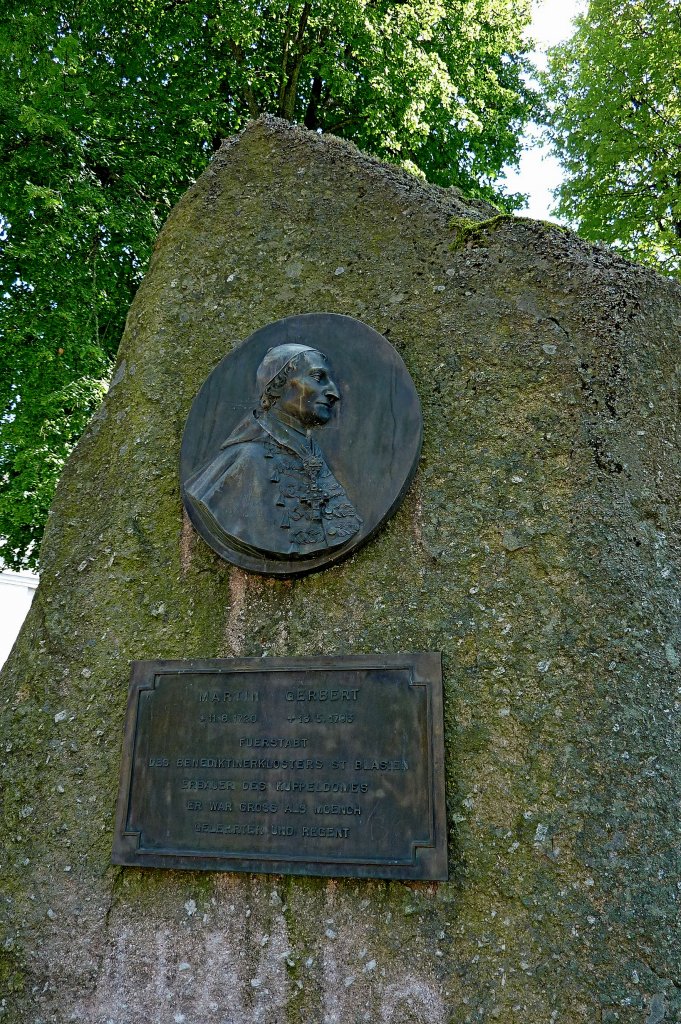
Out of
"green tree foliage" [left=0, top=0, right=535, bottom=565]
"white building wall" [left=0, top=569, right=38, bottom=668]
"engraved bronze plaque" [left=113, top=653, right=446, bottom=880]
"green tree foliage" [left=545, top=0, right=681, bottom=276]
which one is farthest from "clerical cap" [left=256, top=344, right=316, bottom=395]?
"white building wall" [left=0, top=569, right=38, bottom=668]

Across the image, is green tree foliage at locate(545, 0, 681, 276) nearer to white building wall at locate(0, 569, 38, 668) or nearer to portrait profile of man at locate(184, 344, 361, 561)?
portrait profile of man at locate(184, 344, 361, 561)

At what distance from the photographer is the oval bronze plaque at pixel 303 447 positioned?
3.00 metres

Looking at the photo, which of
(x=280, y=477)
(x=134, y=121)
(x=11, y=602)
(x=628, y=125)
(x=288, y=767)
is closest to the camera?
(x=288, y=767)

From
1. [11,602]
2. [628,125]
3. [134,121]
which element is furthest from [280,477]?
[11,602]

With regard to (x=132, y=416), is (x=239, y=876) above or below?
below

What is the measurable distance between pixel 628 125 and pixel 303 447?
1049 cm

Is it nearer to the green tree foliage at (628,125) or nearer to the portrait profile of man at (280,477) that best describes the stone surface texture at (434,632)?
the portrait profile of man at (280,477)

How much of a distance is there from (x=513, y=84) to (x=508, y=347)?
11.2 m

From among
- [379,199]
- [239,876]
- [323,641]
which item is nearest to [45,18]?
[379,199]

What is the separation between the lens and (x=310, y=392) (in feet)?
10.3

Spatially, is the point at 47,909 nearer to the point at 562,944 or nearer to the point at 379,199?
the point at 562,944

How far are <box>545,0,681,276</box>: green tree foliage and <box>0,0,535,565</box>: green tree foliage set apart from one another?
1066 mm

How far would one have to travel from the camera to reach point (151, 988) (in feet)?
9.01

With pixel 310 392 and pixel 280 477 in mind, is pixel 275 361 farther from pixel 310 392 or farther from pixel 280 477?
pixel 280 477
